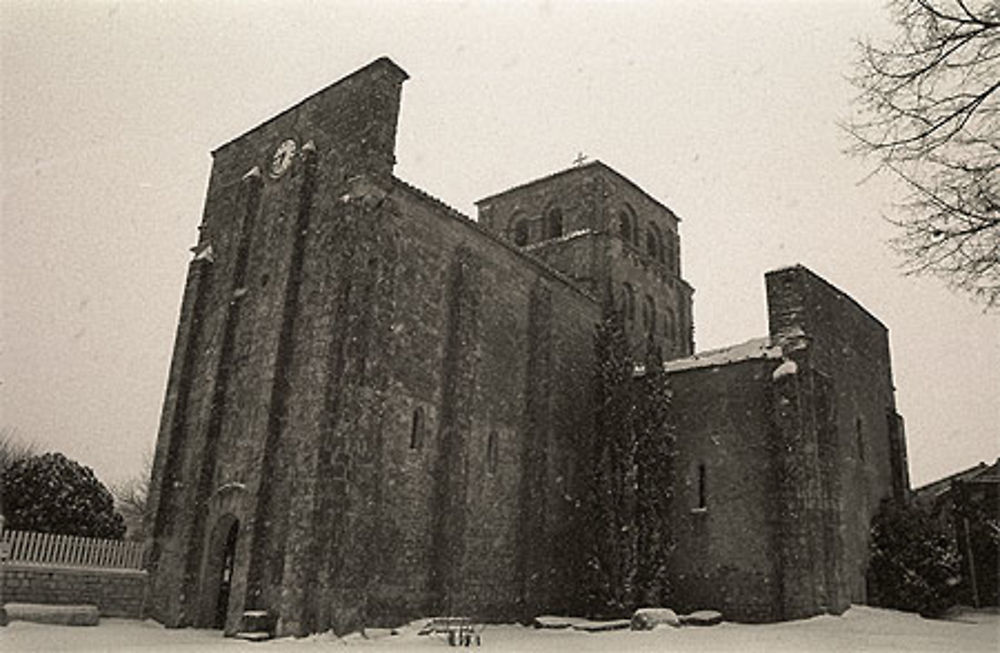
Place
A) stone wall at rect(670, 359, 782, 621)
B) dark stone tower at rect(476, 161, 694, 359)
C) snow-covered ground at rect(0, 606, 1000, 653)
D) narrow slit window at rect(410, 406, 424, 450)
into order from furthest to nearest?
1. dark stone tower at rect(476, 161, 694, 359)
2. stone wall at rect(670, 359, 782, 621)
3. narrow slit window at rect(410, 406, 424, 450)
4. snow-covered ground at rect(0, 606, 1000, 653)

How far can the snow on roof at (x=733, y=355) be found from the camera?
20656mm

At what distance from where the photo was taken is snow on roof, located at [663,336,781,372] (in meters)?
20.7

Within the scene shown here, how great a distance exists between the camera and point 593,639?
14.9 meters

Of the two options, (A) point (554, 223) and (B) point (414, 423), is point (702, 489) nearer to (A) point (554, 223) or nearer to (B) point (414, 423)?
(B) point (414, 423)

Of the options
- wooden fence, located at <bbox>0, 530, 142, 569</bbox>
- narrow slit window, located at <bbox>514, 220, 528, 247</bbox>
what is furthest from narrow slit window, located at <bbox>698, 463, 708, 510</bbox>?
wooden fence, located at <bbox>0, 530, 142, 569</bbox>

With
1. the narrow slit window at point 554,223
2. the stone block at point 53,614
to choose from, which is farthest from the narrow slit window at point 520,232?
the stone block at point 53,614

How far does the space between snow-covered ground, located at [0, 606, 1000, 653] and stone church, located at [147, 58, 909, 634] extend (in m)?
0.85

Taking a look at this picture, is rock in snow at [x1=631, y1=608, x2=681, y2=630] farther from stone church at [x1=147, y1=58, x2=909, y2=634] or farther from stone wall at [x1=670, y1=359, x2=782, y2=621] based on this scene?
stone church at [x1=147, y1=58, x2=909, y2=634]

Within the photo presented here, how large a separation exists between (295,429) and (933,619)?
1719cm

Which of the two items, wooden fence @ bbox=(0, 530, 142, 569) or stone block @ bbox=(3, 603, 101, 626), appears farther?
wooden fence @ bbox=(0, 530, 142, 569)

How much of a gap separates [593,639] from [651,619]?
2.22 m

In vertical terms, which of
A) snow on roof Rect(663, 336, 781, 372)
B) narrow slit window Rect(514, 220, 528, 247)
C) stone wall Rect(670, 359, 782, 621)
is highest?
narrow slit window Rect(514, 220, 528, 247)

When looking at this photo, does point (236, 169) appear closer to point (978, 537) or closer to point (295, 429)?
point (295, 429)

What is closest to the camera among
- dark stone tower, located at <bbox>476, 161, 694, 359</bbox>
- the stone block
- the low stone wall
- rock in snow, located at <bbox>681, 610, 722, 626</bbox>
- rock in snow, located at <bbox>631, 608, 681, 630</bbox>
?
the stone block
